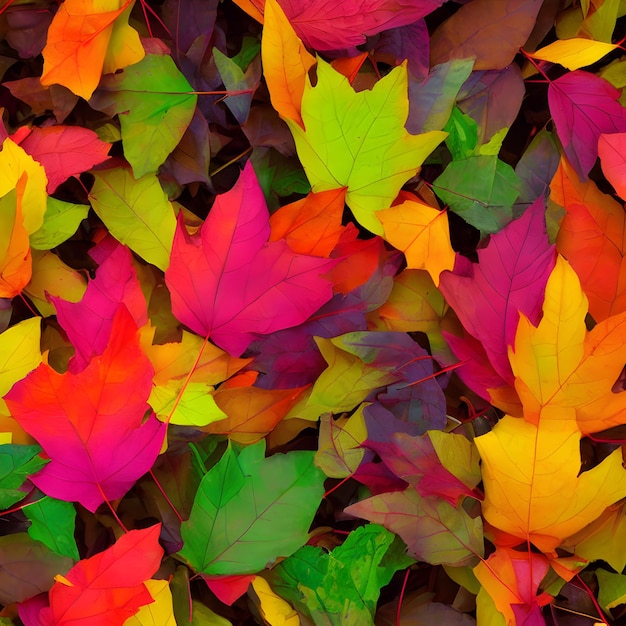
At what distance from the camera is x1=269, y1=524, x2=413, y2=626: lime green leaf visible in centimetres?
44

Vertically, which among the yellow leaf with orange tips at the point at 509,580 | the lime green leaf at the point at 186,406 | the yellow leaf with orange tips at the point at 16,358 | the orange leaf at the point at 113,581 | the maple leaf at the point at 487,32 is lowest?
the yellow leaf with orange tips at the point at 509,580

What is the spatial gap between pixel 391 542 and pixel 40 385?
232mm

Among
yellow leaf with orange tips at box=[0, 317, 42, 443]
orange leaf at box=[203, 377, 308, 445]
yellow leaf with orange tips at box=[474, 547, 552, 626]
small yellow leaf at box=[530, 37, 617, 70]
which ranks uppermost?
small yellow leaf at box=[530, 37, 617, 70]

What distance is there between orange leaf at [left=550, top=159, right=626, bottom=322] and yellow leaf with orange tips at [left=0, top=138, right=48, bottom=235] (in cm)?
33

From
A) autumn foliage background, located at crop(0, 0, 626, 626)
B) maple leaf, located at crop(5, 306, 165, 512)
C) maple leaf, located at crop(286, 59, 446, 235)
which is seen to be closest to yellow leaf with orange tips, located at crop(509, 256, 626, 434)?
autumn foliage background, located at crop(0, 0, 626, 626)

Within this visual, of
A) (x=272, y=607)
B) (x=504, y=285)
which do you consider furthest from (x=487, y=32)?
(x=272, y=607)

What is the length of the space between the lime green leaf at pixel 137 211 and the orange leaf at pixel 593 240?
0.83 ft

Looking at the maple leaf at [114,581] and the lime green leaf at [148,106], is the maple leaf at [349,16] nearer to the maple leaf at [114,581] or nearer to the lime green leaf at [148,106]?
the lime green leaf at [148,106]

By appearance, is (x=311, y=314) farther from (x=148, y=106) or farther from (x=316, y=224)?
(x=148, y=106)

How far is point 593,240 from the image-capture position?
0.47 metres

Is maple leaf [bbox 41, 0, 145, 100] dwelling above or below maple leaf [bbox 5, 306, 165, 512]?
above

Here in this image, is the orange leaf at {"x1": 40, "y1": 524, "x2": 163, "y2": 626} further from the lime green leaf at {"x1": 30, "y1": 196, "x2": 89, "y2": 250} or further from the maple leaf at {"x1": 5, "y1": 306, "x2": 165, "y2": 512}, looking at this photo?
the lime green leaf at {"x1": 30, "y1": 196, "x2": 89, "y2": 250}

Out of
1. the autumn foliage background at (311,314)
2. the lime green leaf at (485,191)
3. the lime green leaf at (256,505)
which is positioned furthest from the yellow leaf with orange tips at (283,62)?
the lime green leaf at (256,505)

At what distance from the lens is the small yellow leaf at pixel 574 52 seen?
0.46 meters
